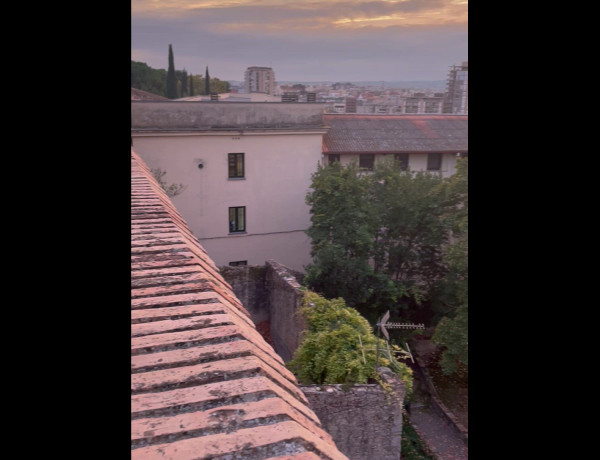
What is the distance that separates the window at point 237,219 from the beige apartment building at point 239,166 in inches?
1.6

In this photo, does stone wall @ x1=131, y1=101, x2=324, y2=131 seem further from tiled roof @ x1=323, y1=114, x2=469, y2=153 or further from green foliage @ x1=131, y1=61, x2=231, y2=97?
green foliage @ x1=131, y1=61, x2=231, y2=97

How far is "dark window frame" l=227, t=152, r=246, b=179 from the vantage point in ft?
67.1

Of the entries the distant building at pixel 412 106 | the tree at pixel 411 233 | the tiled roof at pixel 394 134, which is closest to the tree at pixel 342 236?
the tree at pixel 411 233

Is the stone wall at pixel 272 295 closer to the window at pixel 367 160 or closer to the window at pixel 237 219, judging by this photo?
the window at pixel 237 219

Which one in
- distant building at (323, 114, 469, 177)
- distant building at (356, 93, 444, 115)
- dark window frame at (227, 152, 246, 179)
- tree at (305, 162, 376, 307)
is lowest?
tree at (305, 162, 376, 307)

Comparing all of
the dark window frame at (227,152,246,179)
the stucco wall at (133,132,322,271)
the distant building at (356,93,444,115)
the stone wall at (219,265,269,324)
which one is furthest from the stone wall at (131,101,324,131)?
the distant building at (356,93,444,115)

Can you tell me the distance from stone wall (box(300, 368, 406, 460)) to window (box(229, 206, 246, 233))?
12.9 metres

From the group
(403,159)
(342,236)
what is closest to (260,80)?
(403,159)

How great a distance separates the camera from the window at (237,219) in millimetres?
20828

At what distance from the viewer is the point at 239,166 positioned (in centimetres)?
2066
